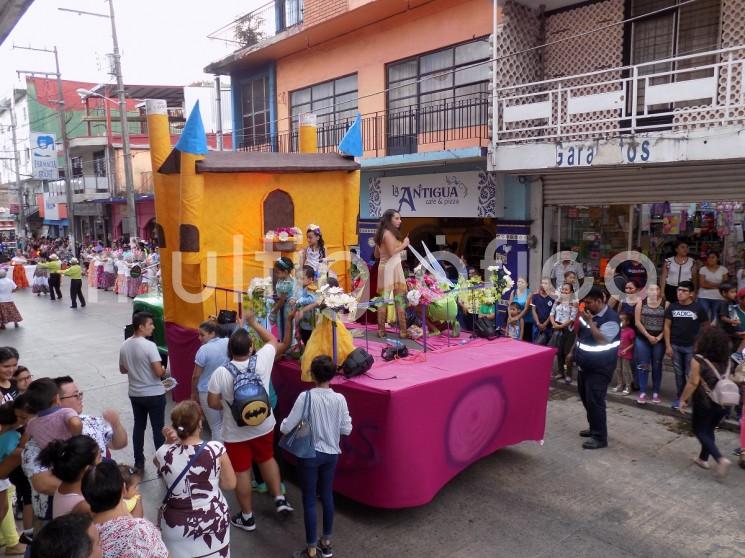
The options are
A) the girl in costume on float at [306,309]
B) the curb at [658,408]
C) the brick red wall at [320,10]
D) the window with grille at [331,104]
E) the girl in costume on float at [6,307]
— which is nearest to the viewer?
the girl in costume on float at [306,309]

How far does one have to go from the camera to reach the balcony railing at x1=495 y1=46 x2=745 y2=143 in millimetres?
8328

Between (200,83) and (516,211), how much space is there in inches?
914

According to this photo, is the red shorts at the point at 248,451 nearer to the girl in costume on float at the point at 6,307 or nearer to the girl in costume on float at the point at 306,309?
the girl in costume on float at the point at 306,309

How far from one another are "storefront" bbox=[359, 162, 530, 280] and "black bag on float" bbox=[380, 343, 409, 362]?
6.51 metres

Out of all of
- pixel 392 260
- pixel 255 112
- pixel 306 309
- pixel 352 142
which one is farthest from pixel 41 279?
pixel 306 309

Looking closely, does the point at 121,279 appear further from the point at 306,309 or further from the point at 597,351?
the point at 597,351

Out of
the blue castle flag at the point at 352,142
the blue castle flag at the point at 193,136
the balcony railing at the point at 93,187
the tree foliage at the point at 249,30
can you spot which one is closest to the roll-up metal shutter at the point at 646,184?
the blue castle flag at the point at 352,142

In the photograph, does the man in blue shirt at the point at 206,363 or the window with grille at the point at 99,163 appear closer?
the man in blue shirt at the point at 206,363

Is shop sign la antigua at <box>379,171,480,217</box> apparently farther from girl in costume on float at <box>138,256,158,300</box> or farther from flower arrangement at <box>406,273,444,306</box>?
girl in costume on float at <box>138,256,158,300</box>

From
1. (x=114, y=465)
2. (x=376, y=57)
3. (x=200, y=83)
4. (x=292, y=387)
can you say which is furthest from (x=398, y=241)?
(x=200, y=83)

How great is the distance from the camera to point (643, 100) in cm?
1055

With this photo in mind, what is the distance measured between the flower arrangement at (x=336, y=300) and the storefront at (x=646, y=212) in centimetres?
695

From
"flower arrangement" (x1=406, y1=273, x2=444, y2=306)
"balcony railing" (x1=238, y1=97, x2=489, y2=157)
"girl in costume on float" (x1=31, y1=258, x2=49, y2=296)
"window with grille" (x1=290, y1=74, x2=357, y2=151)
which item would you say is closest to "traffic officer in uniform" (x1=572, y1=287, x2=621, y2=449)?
"flower arrangement" (x1=406, y1=273, x2=444, y2=306)

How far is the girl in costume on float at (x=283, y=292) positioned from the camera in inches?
243
